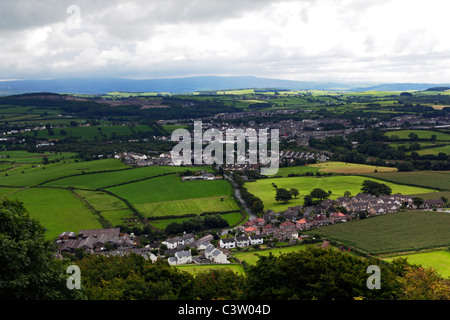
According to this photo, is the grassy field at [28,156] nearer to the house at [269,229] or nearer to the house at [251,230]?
the house at [251,230]

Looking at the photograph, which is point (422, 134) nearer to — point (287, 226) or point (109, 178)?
point (287, 226)

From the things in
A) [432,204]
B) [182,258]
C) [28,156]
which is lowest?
[182,258]

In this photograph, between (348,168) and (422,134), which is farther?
(422,134)

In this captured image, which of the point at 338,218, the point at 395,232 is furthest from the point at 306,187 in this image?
the point at 395,232

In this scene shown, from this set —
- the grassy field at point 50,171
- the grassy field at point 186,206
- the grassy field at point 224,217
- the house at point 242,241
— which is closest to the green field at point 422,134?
the grassy field at point 186,206

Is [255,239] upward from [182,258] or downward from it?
upward

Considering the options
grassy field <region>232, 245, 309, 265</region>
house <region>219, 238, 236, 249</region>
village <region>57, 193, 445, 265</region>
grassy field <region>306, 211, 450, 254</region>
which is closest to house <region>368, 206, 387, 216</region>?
village <region>57, 193, 445, 265</region>

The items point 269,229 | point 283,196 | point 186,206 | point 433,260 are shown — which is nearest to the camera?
point 433,260
